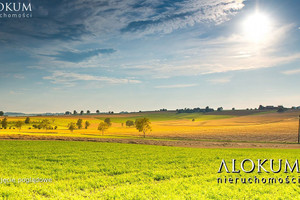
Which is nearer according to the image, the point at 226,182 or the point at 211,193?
the point at 211,193

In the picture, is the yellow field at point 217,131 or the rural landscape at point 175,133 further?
the yellow field at point 217,131

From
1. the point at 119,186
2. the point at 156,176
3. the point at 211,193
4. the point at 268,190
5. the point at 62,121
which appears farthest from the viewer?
the point at 62,121

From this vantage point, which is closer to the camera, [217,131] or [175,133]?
[175,133]

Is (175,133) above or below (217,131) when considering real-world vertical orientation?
below

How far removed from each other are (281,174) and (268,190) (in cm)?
535

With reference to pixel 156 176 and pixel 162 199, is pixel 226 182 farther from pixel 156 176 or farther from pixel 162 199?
pixel 162 199

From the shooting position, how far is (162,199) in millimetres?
9961

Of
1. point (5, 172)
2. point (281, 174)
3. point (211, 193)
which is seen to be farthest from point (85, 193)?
point (281, 174)

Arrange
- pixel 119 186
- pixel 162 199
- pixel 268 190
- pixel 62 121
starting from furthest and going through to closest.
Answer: pixel 62 121 → pixel 119 186 → pixel 268 190 → pixel 162 199

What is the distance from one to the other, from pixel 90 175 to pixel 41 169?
188 inches

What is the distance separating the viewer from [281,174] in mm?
15867

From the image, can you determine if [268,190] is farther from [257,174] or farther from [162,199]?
[162,199]

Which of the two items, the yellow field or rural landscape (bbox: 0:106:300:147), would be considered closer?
rural landscape (bbox: 0:106:300:147)

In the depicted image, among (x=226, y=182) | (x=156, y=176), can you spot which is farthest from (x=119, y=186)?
(x=226, y=182)
